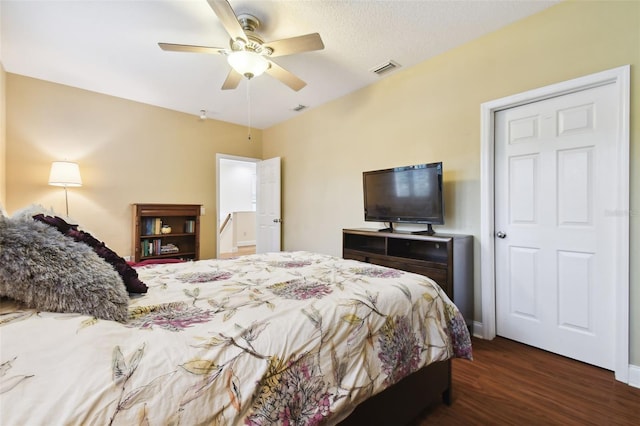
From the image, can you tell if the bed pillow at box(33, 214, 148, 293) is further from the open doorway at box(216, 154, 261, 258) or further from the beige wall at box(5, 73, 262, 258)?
the open doorway at box(216, 154, 261, 258)

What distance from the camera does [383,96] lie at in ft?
11.2

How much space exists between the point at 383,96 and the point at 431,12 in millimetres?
1184

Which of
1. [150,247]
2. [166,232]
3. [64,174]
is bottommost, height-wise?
[150,247]

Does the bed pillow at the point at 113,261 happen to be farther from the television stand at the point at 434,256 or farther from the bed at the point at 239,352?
the television stand at the point at 434,256

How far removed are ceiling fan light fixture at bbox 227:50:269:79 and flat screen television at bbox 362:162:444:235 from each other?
1645 millimetres

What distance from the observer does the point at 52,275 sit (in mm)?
896

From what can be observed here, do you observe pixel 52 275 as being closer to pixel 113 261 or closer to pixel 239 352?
pixel 113 261

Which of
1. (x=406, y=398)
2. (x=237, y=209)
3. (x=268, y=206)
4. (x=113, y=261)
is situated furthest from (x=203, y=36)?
(x=237, y=209)

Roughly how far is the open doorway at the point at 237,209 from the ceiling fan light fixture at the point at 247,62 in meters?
5.11

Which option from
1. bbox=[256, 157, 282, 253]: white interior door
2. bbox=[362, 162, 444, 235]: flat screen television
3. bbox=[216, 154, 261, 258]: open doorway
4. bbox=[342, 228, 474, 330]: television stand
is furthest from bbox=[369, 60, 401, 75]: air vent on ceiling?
bbox=[216, 154, 261, 258]: open doorway

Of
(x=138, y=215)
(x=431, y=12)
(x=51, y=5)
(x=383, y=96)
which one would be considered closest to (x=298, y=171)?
(x=383, y=96)

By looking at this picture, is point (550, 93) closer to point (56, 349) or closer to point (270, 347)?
point (270, 347)

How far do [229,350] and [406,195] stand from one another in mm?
2481

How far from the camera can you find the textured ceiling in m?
2.18
